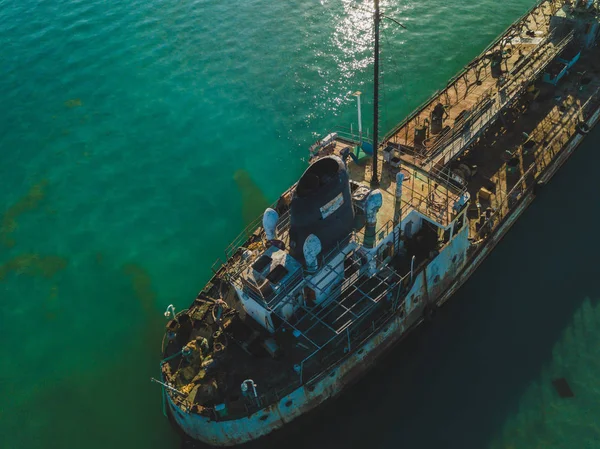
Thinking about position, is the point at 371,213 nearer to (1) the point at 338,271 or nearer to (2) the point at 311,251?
(1) the point at 338,271

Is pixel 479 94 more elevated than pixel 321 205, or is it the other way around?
pixel 321 205

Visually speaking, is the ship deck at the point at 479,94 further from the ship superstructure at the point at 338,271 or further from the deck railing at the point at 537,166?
the deck railing at the point at 537,166

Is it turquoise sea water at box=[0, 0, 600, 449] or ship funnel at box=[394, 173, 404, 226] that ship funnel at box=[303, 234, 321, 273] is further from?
turquoise sea water at box=[0, 0, 600, 449]

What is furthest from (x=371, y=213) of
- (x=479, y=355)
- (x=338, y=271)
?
(x=479, y=355)

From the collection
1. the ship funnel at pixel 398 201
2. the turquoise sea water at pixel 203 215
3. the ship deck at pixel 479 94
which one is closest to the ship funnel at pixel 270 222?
the ship funnel at pixel 398 201

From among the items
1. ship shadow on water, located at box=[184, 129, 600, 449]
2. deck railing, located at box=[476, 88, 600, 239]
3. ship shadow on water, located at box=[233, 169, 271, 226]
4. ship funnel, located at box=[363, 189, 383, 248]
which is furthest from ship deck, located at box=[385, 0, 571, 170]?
ship shadow on water, located at box=[233, 169, 271, 226]
